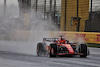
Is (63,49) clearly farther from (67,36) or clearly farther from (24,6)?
(24,6)

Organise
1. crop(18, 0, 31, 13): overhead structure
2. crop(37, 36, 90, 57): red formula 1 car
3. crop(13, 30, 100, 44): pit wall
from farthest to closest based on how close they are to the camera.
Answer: crop(18, 0, 31, 13): overhead structure
crop(13, 30, 100, 44): pit wall
crop(37, 36, 90, 57): red formula 1 car

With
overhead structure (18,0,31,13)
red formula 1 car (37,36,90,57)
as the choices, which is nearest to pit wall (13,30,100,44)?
overhead structure (18,0,31,13)

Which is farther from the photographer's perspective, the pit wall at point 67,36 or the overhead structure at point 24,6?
the overhead structure at point 24,6

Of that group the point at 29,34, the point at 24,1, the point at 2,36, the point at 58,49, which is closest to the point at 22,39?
the point at 29,34

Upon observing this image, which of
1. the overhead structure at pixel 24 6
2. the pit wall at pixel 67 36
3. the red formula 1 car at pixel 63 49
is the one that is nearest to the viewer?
the red formula 1 car at pixel 63 49

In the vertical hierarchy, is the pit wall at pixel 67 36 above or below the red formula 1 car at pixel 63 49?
below

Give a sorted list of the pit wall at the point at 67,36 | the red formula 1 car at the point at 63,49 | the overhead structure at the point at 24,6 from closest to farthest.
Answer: the red formula 1 car at the point at 63,49 → the pit wall at the point at 67,36 → the overhead structure at the point at 24,6

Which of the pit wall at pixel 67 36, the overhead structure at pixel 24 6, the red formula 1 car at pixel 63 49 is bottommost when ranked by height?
the pit wall at pixel 67 36

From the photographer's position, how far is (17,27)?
125ft

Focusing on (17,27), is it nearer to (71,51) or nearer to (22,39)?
(22,39)

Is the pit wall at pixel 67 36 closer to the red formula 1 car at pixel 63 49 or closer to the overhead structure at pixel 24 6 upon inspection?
the overhead structure at pixel 24 6

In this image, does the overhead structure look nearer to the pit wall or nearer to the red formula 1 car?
the pit wall

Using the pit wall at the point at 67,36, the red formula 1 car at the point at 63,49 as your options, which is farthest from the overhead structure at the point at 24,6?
the red formula 1 car at the point at 63,49

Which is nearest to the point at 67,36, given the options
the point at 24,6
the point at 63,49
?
the point at 63,49
